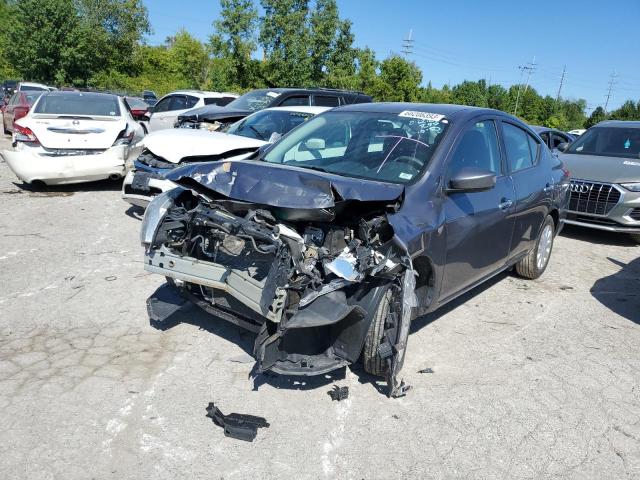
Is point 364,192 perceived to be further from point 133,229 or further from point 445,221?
point 133,229

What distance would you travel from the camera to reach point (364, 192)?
3.47 m

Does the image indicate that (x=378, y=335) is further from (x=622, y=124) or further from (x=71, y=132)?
(x=622, y=124)

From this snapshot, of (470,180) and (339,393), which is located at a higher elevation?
(470,180)

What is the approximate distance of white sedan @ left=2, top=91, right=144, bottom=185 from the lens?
8344 mm

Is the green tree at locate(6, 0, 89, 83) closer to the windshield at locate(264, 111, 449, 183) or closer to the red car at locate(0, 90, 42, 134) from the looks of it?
the red car at locate(0, 90, 42, 134)

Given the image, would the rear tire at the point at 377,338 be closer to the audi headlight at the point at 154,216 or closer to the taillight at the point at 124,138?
the audi headlight at the point at 154,216

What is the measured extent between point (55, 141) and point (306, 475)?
740 cm

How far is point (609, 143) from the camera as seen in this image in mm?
9406

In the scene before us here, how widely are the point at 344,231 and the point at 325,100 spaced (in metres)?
8.78

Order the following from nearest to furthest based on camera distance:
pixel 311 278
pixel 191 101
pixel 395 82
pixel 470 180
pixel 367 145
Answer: pixel 311 278 → pixel 470 180 → pixel 367 145 → pixel 191 101 → pixel 395 82

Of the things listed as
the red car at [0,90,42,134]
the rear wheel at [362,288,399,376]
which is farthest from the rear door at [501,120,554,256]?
the red car at [0,90,42,134]

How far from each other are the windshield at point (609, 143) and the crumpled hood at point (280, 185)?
7.06 m

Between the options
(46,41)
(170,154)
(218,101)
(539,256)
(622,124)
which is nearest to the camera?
(539,256)

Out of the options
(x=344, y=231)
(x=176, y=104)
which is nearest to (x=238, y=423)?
(x=344, y=231)
